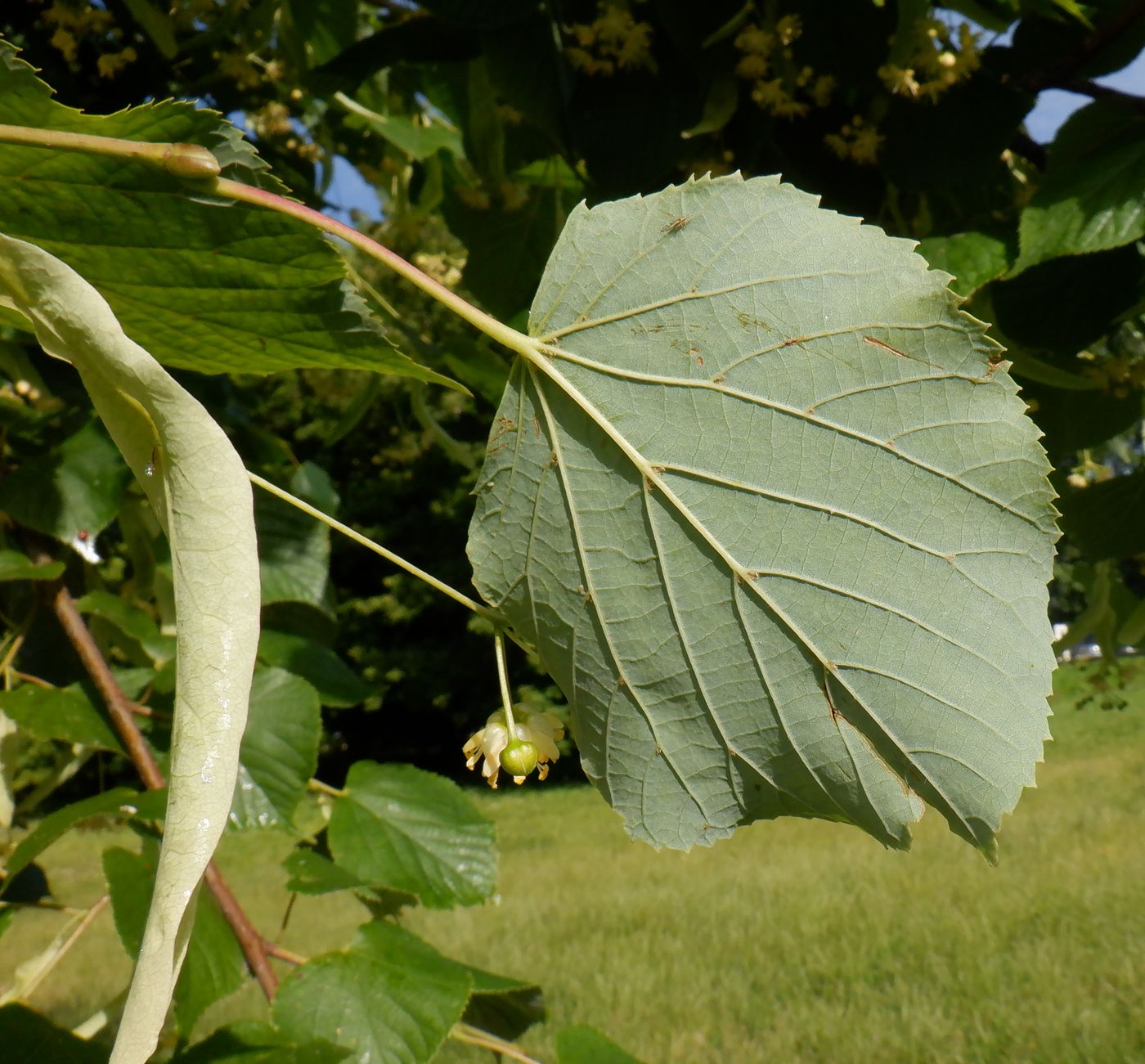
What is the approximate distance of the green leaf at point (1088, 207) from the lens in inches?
44.4

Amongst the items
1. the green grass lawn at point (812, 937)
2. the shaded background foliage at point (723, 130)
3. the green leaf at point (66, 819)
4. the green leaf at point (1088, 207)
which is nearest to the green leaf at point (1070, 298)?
the shaded background foliage at point (723, 130)

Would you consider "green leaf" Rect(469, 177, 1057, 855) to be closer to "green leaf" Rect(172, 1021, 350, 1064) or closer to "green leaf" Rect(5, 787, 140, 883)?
"green leaf" Rect(172, 1021, 350, 1064)

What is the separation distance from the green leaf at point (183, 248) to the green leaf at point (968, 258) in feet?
2.63

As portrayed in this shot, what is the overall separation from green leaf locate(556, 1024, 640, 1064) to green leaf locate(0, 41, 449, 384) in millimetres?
717

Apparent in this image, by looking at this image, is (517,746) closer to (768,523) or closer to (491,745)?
(491,745)

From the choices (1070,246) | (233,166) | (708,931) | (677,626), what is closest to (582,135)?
(1070,246)

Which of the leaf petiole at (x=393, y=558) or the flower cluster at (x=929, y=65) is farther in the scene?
the flower cluster at (x=929, y=65)

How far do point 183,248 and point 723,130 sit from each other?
1.00 meters

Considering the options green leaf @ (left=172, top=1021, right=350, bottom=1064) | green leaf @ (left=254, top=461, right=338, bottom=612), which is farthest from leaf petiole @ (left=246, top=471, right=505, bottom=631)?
green leaf @ (left=254, top=461, right=338, bottom=612)

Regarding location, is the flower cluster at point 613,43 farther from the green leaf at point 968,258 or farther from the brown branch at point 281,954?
the brown branch at point 281,954

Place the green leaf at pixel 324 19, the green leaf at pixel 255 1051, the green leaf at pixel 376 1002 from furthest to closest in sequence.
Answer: the green leaf at pixel 324 19 < the green leaf at pixel 376 1002 < the green leaf at pixel 255 1051

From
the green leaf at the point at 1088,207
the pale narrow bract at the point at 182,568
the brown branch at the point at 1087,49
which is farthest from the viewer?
the brown branch at the point at 1087,49

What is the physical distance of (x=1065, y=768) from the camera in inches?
283

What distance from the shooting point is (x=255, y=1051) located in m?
0.80
